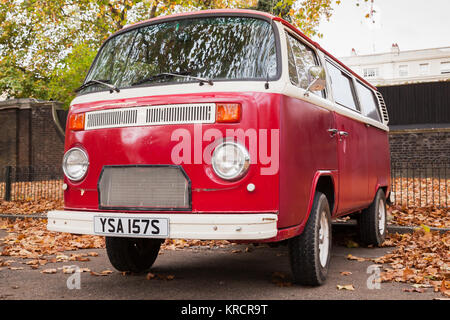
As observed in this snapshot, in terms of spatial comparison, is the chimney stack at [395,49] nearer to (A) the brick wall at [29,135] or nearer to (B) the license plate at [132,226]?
(A) the brick wall at [29,135]

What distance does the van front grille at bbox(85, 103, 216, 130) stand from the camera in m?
3.96

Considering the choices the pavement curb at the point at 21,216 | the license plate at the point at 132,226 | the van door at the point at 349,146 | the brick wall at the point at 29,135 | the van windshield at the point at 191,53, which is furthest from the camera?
the brick wall at the point at 29,135

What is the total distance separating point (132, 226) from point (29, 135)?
807 inches

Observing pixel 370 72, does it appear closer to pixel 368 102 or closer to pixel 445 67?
pixel 445 67

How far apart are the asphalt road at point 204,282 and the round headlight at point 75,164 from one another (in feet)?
3.66

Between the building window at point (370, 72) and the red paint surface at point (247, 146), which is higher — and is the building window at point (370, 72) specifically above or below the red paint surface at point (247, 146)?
above

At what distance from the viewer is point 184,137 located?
397cm

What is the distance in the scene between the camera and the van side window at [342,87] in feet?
19.3

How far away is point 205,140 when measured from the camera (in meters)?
3.91

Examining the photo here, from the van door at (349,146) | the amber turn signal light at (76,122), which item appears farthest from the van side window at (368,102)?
the amber turn signal light at (76,122)

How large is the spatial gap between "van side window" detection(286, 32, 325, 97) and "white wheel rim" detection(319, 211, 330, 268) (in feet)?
4.29

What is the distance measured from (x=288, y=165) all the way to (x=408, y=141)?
56.1ft
